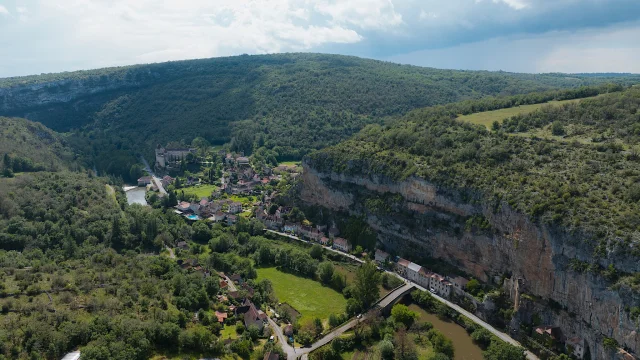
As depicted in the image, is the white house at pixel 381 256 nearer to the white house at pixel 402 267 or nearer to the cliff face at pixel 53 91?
the white house at pixel 402 267

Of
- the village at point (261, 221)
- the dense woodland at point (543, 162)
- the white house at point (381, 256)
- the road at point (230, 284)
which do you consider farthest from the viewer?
the white house at point (381, 256)

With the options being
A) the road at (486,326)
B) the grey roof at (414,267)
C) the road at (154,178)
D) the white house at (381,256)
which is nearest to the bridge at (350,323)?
the grey roof at (414,267)

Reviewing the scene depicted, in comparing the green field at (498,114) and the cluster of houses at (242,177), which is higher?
the green field at (498,114)

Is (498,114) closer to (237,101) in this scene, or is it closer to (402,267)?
(402,267)

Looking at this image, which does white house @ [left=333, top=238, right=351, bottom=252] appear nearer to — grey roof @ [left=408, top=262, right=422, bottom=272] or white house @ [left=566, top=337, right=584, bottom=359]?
grey roof @ [left=408, top=262, right=422, bottom=272]

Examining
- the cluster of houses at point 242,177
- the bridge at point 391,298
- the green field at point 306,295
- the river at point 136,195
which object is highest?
the cluster of houses at point 242,177
